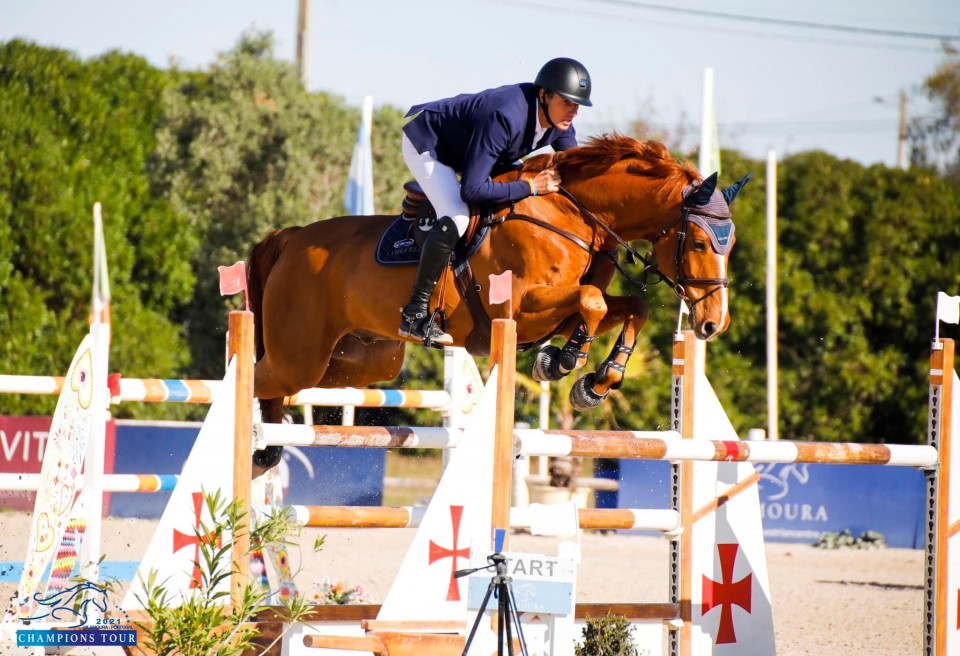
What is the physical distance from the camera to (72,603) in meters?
3.30

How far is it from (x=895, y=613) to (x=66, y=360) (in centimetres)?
846

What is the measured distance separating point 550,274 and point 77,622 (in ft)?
6.12

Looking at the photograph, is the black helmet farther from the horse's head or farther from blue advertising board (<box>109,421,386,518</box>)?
blue advertising board (<box>109,421,386,518</box>)

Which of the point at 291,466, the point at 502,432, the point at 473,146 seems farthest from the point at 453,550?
the point at 291,466

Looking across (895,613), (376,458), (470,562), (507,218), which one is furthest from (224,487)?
(376,458)

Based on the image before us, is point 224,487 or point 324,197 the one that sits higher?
point 324,197

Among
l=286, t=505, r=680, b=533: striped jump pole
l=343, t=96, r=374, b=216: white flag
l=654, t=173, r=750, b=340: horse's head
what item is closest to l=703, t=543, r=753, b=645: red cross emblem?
l=286, t=505, r=680, b=533: striped jump pole

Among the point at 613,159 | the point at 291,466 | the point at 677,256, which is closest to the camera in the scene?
the point at 677,256

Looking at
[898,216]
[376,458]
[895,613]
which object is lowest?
[895,613]

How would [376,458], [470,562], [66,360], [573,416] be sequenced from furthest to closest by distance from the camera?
[66,360], [573,416], [376,458], [470,562]

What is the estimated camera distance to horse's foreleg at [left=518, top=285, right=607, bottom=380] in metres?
3.71

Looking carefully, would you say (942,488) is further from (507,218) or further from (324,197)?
(324,197)

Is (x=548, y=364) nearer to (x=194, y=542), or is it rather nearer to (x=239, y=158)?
(x=194, y=542)

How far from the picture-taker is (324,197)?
12094 millimetres
